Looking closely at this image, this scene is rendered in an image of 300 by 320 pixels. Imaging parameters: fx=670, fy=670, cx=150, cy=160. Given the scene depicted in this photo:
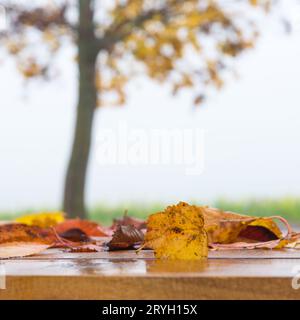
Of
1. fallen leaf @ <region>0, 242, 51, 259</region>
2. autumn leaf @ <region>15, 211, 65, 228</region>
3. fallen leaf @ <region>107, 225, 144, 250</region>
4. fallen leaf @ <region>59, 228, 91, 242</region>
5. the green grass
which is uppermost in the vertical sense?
fallen leaf @ <region>107, 225, 144, 250</region>

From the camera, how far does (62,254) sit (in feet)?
3.15

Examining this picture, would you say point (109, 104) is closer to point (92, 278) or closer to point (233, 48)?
point (233, 48)

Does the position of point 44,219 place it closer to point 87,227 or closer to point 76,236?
point 87,227

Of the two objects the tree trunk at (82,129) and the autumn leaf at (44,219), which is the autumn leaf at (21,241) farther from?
the tree trunk at (82,129)

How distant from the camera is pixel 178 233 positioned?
0.91 metres

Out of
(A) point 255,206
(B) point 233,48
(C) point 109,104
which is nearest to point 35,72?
(C) point 109,104

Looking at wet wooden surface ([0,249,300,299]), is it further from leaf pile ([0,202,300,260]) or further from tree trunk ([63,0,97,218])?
tree trunk ([63,0,97,218])

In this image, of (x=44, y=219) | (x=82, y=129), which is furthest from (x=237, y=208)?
(x=44, y=219)

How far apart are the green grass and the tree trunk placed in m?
0.41

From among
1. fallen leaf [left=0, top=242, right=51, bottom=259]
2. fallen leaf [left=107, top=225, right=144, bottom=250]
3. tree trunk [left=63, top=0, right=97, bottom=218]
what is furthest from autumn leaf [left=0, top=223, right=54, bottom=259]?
tree trunk [left=63, top=0, right=97, bottom=218]

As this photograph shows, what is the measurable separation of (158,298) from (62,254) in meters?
0.33

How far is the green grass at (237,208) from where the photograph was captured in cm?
628

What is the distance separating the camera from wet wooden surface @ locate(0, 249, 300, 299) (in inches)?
25.6

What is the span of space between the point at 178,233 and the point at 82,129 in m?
5.27
